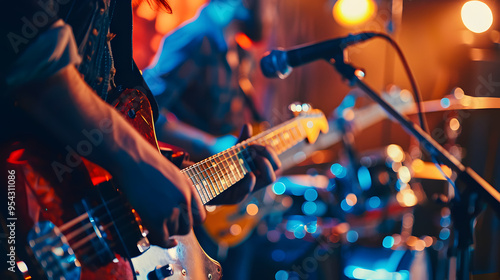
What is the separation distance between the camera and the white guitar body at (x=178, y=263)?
35.4 inches

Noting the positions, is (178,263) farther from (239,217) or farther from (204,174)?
(239,217)

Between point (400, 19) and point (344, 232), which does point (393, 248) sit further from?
point (400, 19)

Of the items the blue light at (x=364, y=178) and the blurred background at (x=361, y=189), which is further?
the blue light at (x=364, y=178)

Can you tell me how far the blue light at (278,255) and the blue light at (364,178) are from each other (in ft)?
2.43

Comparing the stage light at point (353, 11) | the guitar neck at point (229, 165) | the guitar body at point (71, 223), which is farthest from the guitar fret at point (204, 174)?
the stage light at point (353, 11)

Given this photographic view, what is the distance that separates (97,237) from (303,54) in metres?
0.91

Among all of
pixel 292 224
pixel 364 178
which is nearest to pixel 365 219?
pixel 364 178

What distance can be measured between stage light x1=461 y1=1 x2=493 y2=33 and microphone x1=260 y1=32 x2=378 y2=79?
292 cm

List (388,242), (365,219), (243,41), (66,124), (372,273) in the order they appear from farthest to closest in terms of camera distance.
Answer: (243,41) → (365,219) → (388,242) → (372,273) → (66,124)

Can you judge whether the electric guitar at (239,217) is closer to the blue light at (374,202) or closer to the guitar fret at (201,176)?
the blue light at (374,202)

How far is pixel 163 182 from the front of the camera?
797 mm

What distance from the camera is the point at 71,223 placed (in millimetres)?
771

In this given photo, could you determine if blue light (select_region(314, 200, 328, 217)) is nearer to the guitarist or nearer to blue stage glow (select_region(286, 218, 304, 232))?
blue stage glow (select_region(286, 218, 304, 232))

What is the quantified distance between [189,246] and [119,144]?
0.45 m
